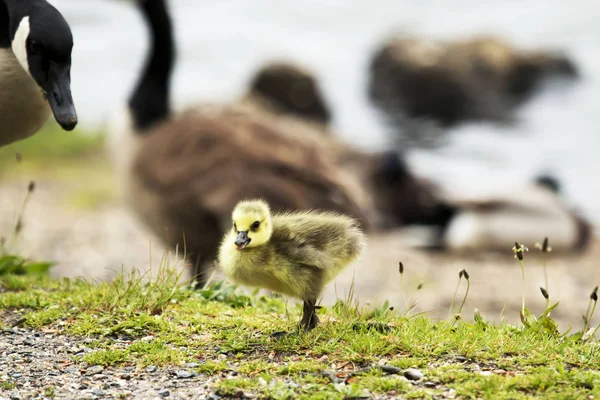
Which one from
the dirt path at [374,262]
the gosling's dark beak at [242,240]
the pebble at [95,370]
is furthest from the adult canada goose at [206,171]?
the gosling's dark beak at [242,240]

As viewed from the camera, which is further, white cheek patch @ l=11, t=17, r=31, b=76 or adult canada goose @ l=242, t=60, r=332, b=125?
adult canada goose @ l=242, t=60, r=332, b=125

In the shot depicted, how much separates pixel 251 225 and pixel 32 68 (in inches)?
79.6

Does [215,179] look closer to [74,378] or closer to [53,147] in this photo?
[74,378]

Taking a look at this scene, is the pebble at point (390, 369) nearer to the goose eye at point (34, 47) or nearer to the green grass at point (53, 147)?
the goose eye at point (34, 47)

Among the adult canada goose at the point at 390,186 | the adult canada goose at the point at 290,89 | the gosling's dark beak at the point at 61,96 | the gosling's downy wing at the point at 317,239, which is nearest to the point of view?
the gosling's downy wing at the point at 317,239

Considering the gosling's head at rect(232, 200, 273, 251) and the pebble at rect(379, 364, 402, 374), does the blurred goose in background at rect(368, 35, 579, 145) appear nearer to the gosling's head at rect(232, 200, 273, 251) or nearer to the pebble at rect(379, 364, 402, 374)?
the gosling's head at rect(232, 200, 273, 251)

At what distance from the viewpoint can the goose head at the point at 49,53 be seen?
4797 mm

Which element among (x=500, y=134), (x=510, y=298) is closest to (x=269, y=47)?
(x=500, y=134)

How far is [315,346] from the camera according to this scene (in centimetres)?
429

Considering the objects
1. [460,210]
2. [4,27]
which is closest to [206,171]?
[4,27]

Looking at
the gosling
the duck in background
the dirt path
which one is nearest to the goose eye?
the gosling

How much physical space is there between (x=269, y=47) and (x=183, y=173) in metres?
21.2

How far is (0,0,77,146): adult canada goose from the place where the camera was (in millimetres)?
4812

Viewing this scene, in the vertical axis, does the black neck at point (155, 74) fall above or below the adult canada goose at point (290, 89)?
below
